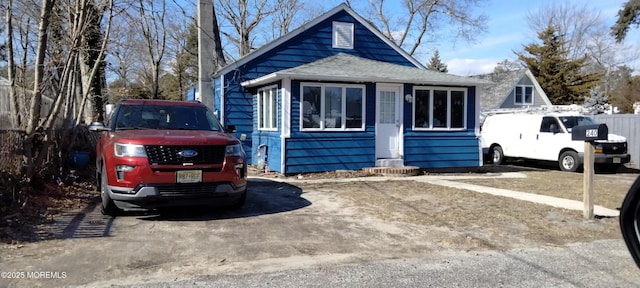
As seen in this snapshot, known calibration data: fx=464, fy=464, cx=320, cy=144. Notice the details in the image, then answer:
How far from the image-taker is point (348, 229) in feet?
21.5

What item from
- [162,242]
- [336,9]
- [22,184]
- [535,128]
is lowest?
[162,242]

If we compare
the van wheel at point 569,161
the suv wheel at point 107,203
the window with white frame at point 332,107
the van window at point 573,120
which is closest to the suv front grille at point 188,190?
the suv wheel at point 107,203

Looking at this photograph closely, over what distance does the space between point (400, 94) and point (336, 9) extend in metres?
3.75

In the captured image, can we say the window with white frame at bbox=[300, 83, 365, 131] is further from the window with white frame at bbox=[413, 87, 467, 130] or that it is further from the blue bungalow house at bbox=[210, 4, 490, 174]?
the window with white frame at bbox=[413, 87, 467, 130]

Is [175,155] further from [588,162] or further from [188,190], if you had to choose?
[588,162]

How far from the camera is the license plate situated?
21.2 ft

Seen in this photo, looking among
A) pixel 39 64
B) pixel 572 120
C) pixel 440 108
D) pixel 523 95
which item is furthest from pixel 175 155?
pixel 523 95

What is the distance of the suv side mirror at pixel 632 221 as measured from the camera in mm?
1949

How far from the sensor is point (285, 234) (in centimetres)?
618

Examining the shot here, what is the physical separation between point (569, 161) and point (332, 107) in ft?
27.6

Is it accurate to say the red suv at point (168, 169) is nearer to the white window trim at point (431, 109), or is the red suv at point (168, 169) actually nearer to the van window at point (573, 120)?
the white window trim at point (431, 109)

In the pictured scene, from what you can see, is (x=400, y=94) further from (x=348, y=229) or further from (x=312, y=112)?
(x=348, y=229)

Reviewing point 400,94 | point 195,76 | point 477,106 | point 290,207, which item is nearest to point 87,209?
point 290,207

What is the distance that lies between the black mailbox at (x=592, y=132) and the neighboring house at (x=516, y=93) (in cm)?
2600
